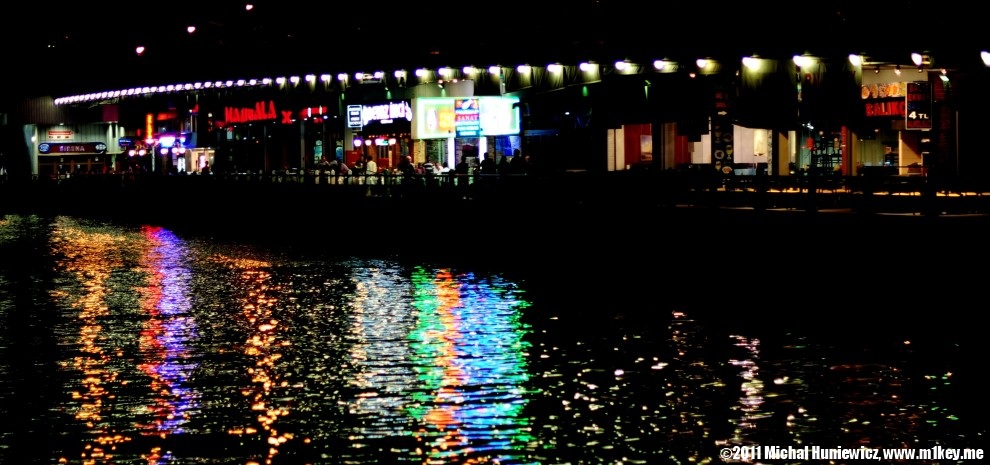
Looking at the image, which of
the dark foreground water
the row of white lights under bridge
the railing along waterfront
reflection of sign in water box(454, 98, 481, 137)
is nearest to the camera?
the dark foreground water

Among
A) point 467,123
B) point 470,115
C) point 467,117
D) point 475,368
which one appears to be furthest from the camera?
point 467,123

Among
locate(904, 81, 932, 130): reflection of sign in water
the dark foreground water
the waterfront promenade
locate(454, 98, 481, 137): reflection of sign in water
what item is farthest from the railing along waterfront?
locate(904, 81, 932, 130): reflection of sign in water

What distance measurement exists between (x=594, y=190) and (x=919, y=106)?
774 centimetres

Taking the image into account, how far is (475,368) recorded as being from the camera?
12.8 m

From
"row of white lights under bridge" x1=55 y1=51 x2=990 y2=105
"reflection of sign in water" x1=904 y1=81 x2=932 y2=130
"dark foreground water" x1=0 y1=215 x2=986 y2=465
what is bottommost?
"dark foreground water" x1=0 y1=215 x2=986 y2=465

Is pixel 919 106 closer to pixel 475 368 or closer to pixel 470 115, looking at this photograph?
pixel 470 115

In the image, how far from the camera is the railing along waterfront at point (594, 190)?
78.2 feet

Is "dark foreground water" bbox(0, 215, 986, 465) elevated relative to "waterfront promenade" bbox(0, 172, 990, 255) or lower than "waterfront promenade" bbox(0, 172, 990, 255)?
lower

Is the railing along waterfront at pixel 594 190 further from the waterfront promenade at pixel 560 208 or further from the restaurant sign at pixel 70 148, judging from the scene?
the restaurant sign at pixel 70 148

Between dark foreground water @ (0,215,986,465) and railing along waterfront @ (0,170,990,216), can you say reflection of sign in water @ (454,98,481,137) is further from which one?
dark foreground water @ (0,215,986,465)

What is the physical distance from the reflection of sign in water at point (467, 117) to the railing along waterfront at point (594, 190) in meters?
3.00

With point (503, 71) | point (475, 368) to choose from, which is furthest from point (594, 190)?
point (475, 368)

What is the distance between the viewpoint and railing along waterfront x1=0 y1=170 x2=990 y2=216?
23844 mm

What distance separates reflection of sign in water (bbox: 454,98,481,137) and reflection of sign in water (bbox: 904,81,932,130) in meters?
15.0
